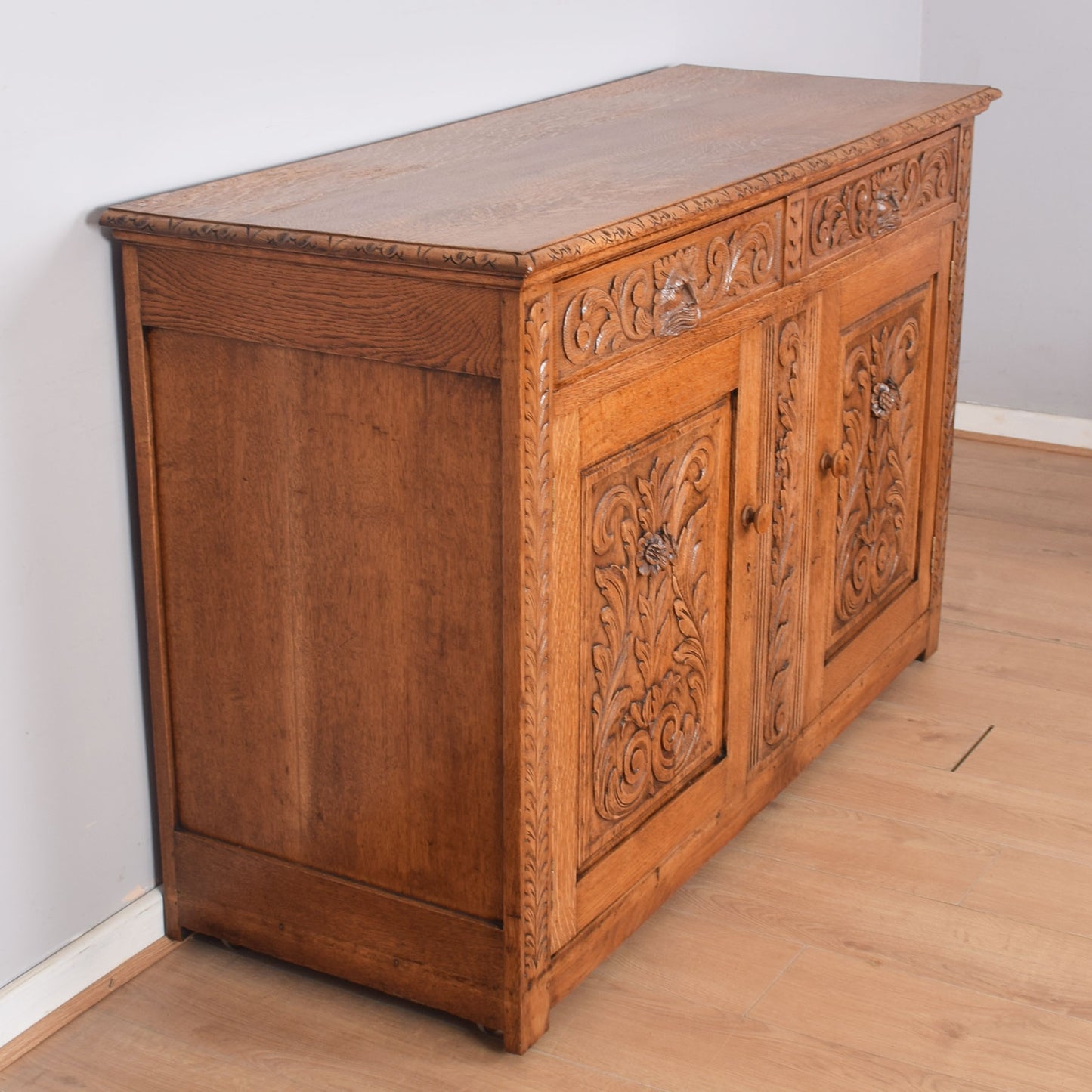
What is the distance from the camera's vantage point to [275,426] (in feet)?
5.64

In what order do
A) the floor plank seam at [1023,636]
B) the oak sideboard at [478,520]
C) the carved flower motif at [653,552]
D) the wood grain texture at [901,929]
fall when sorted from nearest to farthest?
1. the oak sideboard at [478,520]
2. the carved flower motif at [653,552]
3. the wood grain texture at [901,929]
4. the floor plank seam at [1023,636]

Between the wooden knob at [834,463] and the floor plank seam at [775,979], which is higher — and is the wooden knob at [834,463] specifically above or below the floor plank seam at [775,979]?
above

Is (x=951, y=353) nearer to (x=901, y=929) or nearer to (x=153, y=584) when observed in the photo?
(x=901, y=929)

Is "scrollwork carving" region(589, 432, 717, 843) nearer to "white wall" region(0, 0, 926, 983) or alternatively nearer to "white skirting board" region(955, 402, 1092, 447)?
"white wall" region(0, 0, 926, 983)

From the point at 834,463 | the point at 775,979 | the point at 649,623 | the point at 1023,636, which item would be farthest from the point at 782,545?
the point at 1023,636

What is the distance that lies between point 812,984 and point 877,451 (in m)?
0.90

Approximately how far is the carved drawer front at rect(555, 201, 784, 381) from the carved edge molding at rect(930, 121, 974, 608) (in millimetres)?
692

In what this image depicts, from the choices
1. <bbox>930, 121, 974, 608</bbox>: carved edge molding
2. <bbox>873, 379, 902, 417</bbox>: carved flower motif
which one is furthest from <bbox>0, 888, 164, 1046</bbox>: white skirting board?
<bbox>930, 121, 974, 608</bbox>: carved edge molding

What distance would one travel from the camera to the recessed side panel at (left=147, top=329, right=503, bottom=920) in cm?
165

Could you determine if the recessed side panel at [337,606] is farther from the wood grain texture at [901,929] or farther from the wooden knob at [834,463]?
the wooden knob at [834,463]

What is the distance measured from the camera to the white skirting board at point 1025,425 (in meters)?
3.92

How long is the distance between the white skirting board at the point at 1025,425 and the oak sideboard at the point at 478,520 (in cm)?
190

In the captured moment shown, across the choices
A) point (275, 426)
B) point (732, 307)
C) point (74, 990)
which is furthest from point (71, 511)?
point (732, 307)

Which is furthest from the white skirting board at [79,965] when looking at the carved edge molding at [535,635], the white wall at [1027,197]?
the white wall at [1027,197]
